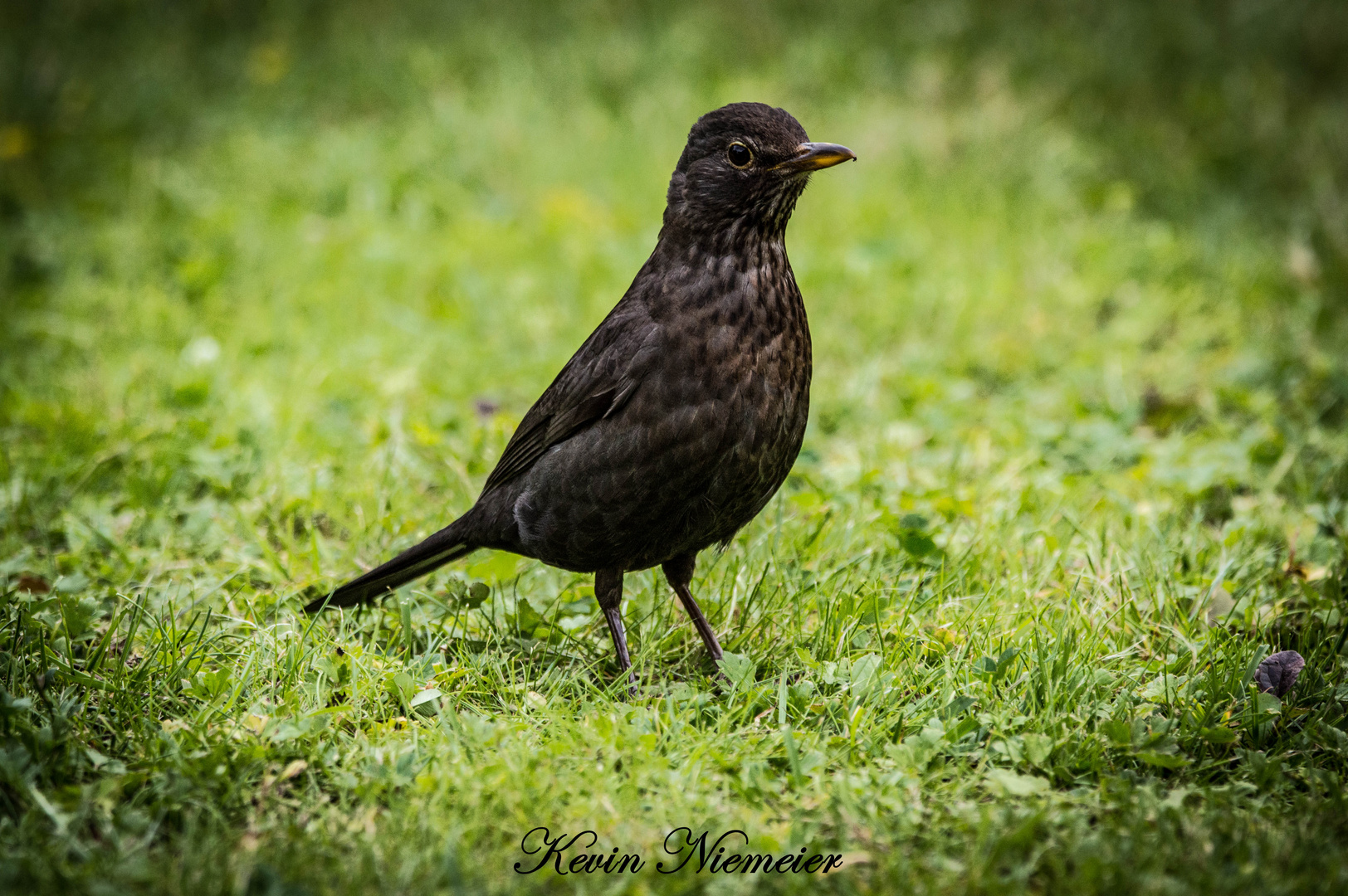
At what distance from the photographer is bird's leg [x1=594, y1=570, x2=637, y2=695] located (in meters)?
3.26

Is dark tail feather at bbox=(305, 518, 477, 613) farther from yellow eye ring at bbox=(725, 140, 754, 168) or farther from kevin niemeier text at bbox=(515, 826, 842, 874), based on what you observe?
yellow eye ring at bbox=(725, 140, 754, 168)

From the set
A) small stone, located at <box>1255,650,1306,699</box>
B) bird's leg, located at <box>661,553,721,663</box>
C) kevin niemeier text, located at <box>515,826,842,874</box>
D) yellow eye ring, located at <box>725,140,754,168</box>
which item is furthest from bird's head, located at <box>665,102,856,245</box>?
small stone, located at <box>1255,650,1306,699</box>

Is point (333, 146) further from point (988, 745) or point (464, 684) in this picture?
point (988, 745)

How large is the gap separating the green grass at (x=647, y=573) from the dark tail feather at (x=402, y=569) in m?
0.09

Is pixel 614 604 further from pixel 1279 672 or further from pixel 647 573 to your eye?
pixel 1279 672

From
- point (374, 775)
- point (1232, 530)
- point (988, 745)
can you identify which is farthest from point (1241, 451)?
point (374, 775)

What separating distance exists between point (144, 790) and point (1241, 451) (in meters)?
4.04

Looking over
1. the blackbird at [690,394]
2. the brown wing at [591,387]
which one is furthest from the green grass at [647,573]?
the brown wing at [591,387]

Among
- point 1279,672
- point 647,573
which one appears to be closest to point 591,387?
point 647,573

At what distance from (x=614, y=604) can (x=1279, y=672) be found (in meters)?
1.80

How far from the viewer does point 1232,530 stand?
390 centimetres

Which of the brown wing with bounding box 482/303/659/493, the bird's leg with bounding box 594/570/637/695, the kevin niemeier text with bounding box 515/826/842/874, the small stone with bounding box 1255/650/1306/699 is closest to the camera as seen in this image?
the kevin niemeier text with bounding box 515/826/842/874

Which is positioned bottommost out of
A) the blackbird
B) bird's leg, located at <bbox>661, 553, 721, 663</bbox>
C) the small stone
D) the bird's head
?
the small stone

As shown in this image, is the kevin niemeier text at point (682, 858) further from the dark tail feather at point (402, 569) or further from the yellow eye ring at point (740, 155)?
the yellow eye ring at point (740, 155)
